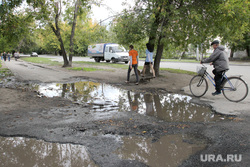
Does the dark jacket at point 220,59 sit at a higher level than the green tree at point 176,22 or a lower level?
lower

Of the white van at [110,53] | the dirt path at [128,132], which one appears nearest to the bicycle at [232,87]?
the dirt path at [128,132]

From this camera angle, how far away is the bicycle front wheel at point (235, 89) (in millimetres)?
6386

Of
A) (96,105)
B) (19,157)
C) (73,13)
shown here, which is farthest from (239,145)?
(73,13)

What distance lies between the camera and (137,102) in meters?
6.73

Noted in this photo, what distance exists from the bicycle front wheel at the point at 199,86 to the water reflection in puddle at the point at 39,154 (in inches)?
209

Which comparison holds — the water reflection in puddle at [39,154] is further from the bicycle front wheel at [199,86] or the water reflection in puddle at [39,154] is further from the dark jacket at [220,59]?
the bicycle front wheel at [199,86]

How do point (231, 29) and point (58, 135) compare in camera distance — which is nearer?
point (58, 135)

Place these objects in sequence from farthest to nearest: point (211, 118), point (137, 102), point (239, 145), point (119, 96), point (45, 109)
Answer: point (119, 96)
point (137, 102)
point (45, 109)
point (211, 118)
point (239, 145)

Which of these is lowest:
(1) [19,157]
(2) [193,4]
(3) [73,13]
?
(1) [19,157]

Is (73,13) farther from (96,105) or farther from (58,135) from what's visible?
(58,135)

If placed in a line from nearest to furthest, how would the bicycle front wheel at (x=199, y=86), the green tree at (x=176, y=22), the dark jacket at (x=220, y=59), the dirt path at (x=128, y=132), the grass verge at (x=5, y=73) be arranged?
→ the dirt path at (x=128, y=132) → the dark jacket at (x=220, y=59) → the bicycle front wheel at (x=199, y=86) → the green tree at (x=176, y=22) → the grass verge at (x=5, y=73)

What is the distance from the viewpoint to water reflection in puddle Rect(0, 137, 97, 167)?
3023 millimetres

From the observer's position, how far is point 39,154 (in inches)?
130

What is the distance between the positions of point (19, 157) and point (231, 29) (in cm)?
1016
